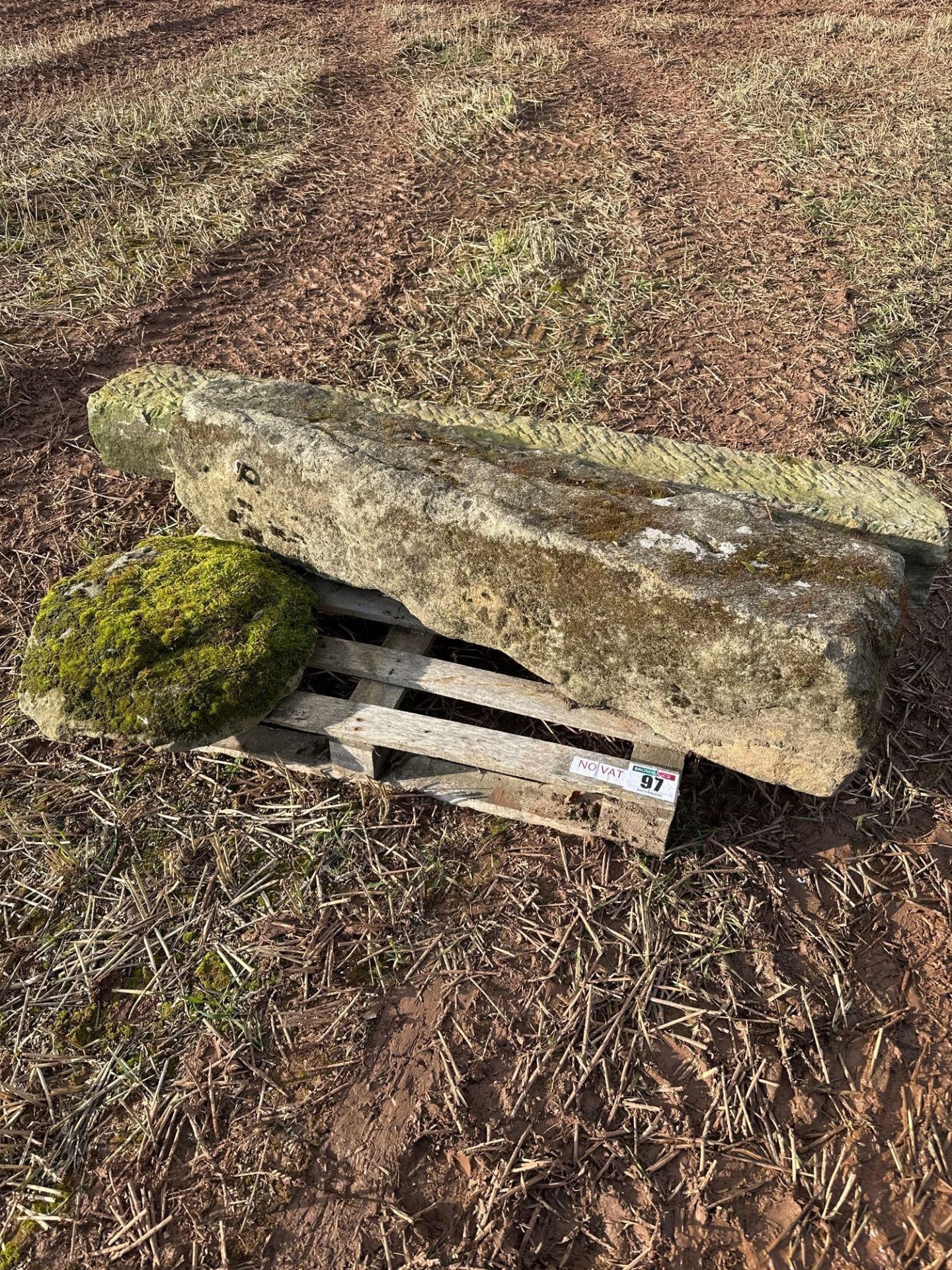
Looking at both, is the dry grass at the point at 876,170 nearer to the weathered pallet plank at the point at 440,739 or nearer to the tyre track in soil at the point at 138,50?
the weathered pallet plank at the point at 440,739

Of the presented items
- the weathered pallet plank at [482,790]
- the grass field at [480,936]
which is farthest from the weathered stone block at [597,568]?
the grass field at [480,936]

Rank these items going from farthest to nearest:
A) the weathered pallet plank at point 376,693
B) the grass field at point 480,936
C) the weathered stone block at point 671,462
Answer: the weathered stone block at point 671,462
the weathered pallet plank at point 376,693
the grass field at point 480,936

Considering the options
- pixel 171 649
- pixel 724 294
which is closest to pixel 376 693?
pixel 171 649

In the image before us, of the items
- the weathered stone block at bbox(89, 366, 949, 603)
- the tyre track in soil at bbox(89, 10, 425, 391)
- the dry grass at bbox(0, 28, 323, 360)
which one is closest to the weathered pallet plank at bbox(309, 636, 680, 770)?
the weathered stone block at bbox(89, 366, 949, 603)

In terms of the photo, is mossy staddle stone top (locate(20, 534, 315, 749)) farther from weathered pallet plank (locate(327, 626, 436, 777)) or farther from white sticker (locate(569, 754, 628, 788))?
white sticker (locate(569, 754, 628, 788))

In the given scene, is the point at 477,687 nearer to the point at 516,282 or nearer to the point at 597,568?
the point at 597,568

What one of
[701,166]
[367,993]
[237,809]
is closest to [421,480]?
[237,809]
